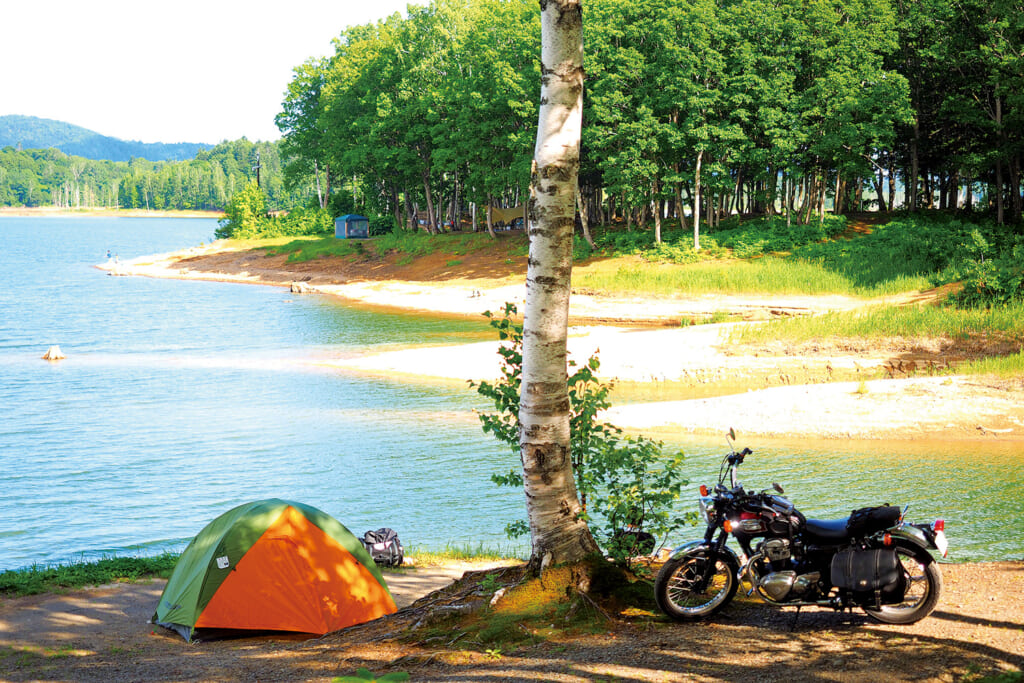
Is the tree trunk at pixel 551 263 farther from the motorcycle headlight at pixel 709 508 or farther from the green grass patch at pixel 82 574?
the green grass patch at pixel 82 574

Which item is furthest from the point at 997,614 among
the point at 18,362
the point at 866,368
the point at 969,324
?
the point at 18,362

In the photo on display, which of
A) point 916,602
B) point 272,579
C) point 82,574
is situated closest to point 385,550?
point 272,579

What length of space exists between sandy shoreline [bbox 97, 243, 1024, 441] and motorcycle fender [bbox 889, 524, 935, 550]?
21.1ft

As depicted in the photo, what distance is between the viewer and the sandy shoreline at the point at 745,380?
20109mm

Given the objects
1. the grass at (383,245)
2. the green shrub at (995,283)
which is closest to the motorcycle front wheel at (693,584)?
the green shrub at (995,283)

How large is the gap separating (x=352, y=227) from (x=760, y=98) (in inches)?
1467

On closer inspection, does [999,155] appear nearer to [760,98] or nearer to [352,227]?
[760,98]

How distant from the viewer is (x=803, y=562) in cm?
716

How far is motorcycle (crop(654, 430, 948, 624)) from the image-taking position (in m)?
6.93

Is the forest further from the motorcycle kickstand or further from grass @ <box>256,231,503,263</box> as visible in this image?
the motorcycle kickstand

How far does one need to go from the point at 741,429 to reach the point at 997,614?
13.2m

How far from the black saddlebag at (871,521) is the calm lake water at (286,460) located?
6393 millimetres

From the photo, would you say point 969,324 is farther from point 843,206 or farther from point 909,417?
point 843,206

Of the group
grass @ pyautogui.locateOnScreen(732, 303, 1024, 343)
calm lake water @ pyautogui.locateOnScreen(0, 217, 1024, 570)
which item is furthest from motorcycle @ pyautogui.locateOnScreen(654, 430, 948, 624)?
grass @ pyautogui.locateOnScreen(732, 303, 1024, 343)
